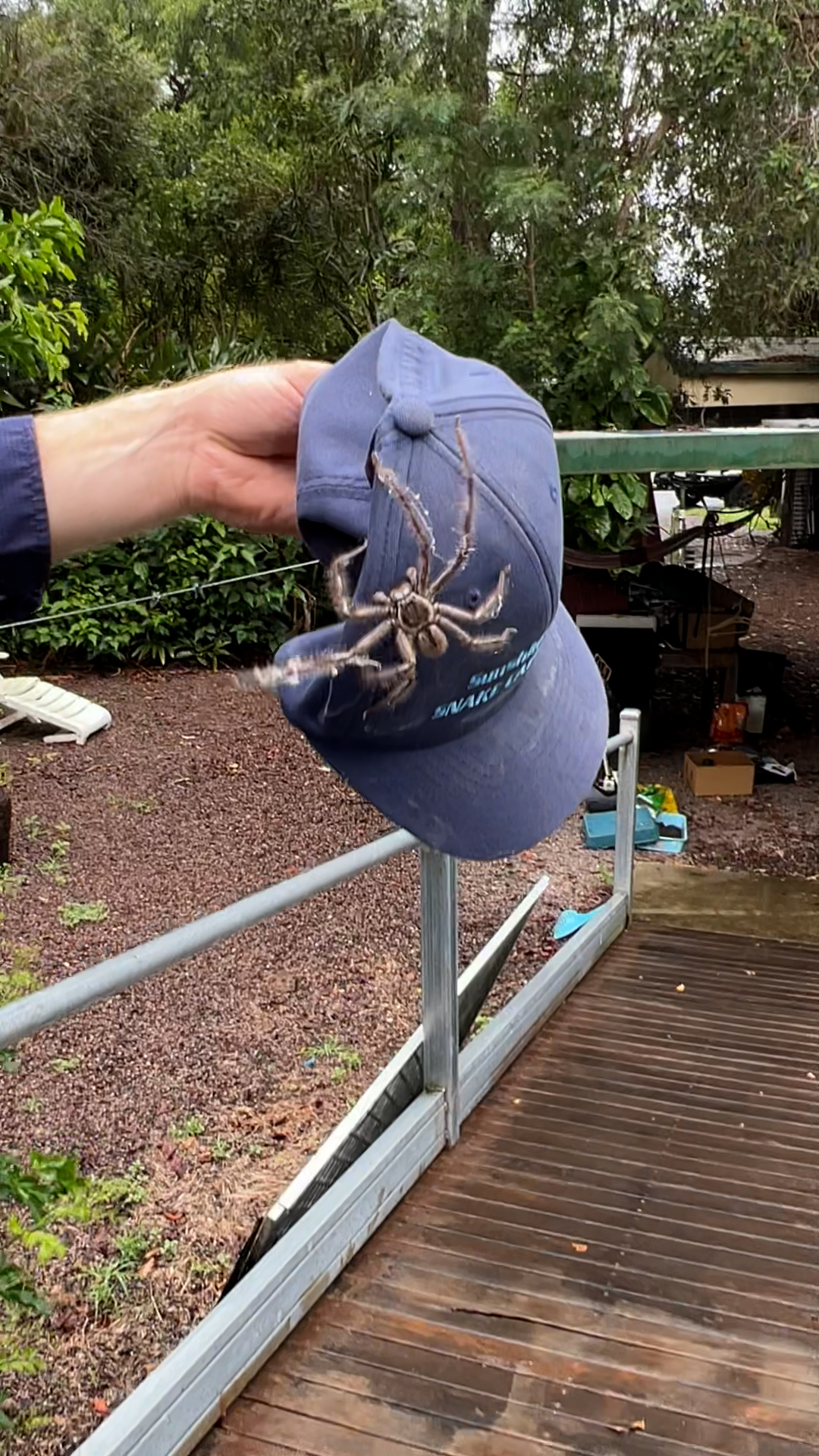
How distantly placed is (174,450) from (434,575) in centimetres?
27

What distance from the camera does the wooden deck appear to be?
1.98m

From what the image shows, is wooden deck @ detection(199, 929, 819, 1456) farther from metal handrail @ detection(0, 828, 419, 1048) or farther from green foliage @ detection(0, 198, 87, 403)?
green foliage @ detection(0, 198, 87, 403)

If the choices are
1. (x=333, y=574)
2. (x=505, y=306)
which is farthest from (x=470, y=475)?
(x=505, y=306)

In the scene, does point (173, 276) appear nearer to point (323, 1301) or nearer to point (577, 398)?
point (577, 398)

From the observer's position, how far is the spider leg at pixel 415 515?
2.59ft

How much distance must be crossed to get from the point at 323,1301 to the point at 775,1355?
84 cm

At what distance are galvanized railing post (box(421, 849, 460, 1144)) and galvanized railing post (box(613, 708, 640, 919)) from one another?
1.80m

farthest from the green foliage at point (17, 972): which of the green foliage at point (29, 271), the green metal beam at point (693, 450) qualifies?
the green metal beam at point (693, 450)

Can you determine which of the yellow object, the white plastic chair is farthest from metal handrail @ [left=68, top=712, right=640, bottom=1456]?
the white plastic chair

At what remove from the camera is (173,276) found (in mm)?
11492

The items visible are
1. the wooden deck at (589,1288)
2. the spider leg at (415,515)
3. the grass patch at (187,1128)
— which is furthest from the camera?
the grass patch at (187,1128)

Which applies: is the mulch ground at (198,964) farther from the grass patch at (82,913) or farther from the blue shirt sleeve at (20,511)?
the blue shirt sleeve at (20,511)

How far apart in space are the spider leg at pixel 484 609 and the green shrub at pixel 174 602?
8.30 meters

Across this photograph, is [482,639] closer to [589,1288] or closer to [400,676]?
[400,676]
